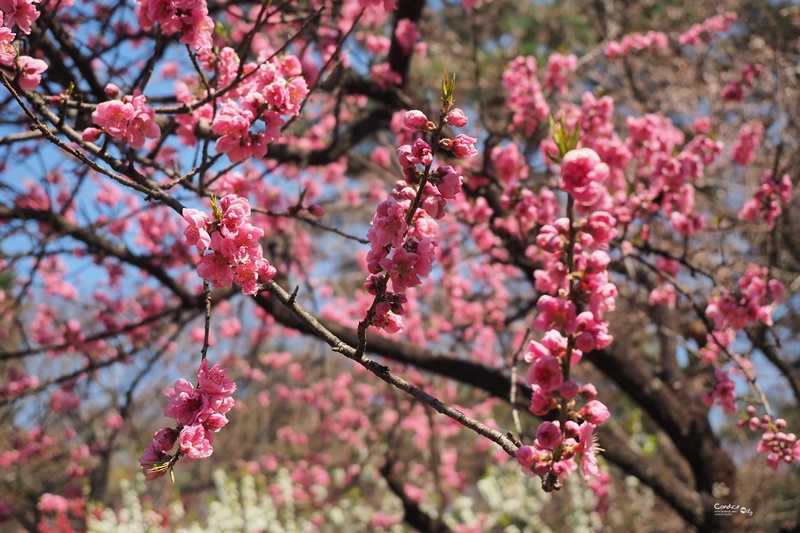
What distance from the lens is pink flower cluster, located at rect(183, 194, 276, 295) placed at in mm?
1373

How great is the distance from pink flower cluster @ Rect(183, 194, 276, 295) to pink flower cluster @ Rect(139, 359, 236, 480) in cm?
21

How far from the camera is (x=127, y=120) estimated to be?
170cm

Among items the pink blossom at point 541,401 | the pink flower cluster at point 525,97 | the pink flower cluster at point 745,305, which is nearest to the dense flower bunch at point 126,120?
the pink blossom at point 541,401

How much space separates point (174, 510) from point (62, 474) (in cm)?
222

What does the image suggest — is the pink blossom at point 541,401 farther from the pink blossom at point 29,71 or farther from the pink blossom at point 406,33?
the pink blossom at point 406,33

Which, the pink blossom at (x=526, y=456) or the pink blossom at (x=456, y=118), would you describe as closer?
the pink blossom at (x=526, y=456)

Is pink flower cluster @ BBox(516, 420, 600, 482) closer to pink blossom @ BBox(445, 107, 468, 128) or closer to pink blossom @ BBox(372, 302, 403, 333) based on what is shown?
pink blossom @ BBox(372, 302, 403, 333)

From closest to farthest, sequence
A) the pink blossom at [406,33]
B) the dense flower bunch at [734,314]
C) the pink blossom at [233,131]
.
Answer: the pink blossom at [233,131] → the dense flower bunch at [734,314] → the pink blossom at [406,33]

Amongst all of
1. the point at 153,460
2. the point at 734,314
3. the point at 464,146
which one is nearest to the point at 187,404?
the point at 153,460

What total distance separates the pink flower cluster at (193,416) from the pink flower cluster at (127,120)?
0.73 metres

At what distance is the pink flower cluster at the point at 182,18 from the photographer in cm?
168

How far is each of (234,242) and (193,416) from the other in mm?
421

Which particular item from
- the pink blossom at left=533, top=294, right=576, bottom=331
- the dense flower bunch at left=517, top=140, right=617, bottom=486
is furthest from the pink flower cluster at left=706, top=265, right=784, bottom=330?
the pink blossom at left=533, top=294, right=576, bottom=331

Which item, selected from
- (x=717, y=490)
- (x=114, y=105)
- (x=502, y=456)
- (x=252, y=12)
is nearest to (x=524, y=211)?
(x=114, y=105)
